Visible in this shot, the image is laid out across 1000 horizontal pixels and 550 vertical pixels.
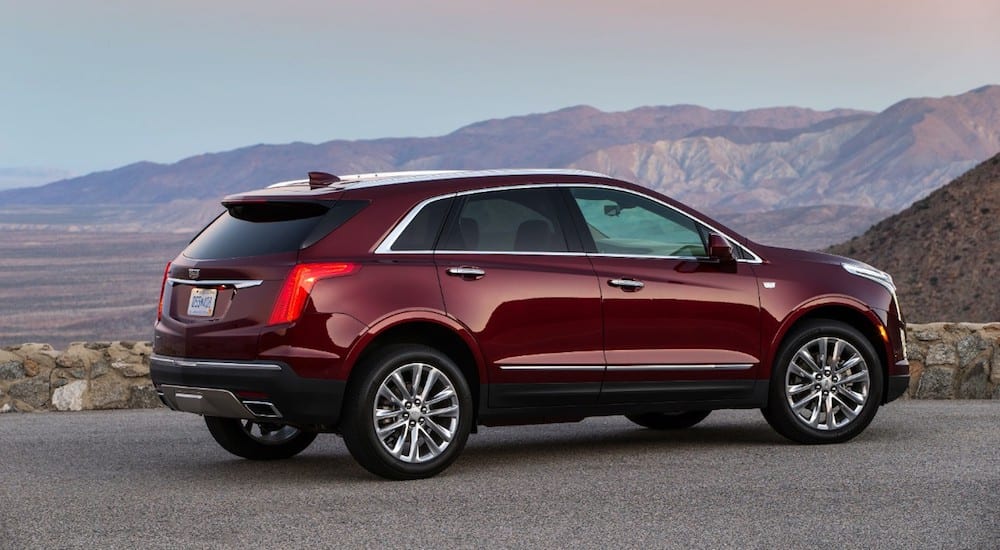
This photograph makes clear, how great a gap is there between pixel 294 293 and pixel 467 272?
0.98 m

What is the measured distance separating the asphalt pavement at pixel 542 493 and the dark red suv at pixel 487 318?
1.13 feet

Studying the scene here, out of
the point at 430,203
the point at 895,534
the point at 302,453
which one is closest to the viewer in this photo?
the point at 895,534

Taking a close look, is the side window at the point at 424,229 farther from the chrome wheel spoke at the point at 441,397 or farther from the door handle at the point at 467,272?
the chrome wheel spoke at the point at 441,397

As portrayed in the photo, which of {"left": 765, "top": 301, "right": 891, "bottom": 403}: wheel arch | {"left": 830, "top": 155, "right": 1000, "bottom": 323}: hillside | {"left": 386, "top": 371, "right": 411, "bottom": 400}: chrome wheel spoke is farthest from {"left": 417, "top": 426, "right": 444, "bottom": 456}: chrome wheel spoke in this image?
{"left": 830, "top": 155, "right": 1000, "bottom": 323}: hillside

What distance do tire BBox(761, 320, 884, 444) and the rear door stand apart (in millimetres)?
1336

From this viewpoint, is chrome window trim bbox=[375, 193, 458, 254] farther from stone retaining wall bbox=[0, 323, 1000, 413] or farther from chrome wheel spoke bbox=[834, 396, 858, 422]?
stone retaining wall bbox=[0, 323, 1000, 413]

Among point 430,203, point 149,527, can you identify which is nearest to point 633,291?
point 430,203

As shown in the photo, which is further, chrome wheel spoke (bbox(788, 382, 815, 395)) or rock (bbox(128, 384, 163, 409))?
rock (bbox(128, 384, 163, 409))

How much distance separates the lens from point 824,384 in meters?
9.45

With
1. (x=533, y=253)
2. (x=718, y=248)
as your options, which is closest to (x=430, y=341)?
(x=533, y=253)

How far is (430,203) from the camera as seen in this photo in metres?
8.43

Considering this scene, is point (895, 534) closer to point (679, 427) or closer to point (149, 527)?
point (149, 527)

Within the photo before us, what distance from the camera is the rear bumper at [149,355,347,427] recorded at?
7820 millimetres

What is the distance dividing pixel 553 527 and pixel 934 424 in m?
4.79
